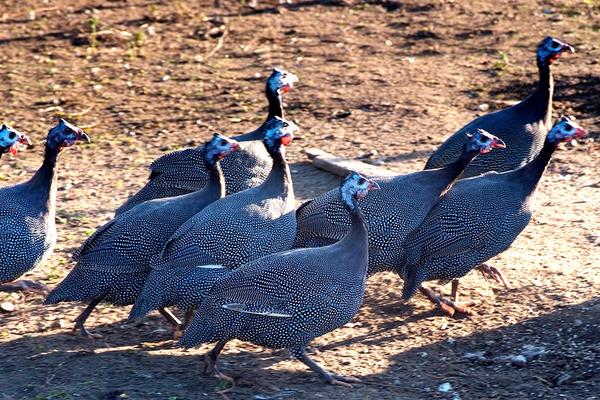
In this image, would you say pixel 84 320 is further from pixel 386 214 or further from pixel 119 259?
pixel 386 214

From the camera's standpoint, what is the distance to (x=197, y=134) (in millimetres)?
8430

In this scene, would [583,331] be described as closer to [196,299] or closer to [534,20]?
[196,299]

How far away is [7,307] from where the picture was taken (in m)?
5.74

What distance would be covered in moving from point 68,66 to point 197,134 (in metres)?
2.10

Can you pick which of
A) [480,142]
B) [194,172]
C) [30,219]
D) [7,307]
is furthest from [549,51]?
[7,307]

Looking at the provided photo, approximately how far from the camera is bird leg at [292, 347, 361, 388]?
193 inches

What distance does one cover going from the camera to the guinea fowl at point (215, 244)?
5148mm

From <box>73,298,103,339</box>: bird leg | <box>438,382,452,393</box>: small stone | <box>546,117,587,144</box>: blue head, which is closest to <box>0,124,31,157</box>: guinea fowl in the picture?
<box>73,298,103,339</box>: bird leg

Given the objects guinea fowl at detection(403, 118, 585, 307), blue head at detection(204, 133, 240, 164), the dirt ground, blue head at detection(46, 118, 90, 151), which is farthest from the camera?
blue head at detection(46, 118, 90, 151)

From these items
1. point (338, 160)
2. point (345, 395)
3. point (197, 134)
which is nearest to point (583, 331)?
point (345, 395)

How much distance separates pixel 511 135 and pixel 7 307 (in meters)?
3.04

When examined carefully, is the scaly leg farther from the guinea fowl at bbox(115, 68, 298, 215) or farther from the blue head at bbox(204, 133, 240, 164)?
the guinea fowl at bbox(115, 68, 298, 215)

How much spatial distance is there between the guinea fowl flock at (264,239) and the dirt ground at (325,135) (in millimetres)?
207

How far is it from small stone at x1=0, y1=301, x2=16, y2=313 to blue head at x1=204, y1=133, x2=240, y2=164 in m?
1.25
